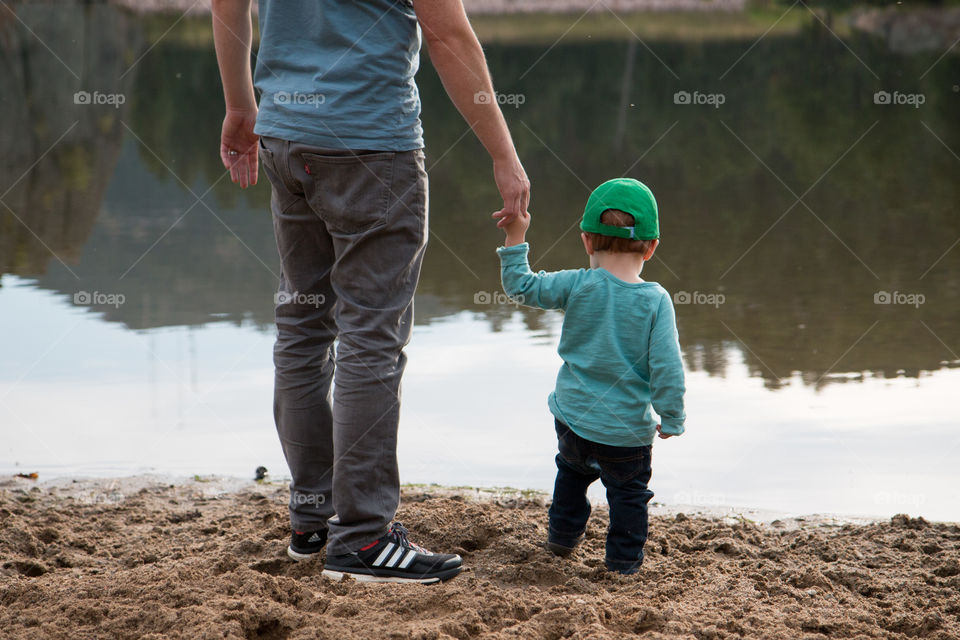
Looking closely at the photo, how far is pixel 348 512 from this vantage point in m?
2.33

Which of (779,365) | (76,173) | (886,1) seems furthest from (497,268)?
(886,1)

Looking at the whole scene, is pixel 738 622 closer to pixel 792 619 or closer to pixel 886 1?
pixel 792 619

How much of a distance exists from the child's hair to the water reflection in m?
1.74

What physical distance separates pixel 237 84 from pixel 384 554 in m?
1.22

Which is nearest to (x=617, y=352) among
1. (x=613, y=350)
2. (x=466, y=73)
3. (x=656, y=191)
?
(x=613, y=350)

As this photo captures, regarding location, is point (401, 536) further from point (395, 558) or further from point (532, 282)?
point (532, 282)

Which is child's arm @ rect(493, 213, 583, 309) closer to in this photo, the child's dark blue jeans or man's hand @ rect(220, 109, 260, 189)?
the child's dark blue jeans

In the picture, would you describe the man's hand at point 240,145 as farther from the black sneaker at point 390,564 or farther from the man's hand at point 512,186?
the black sneaker at point 390,564

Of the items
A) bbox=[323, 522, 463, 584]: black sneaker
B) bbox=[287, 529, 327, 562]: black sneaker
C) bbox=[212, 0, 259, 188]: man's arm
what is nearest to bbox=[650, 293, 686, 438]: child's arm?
bbox=[323, 522, 463, 584]: black sneaker

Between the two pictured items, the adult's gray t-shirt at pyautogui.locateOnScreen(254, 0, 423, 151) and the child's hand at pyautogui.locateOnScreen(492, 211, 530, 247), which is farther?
the child's hand at pyautogui.locateOnScreen(492, 211, 530, 247)

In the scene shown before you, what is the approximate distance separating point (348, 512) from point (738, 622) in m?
0.89

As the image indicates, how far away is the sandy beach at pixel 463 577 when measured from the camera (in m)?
2.06

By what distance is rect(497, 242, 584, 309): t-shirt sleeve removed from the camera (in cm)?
246

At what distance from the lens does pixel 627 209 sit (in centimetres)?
243
